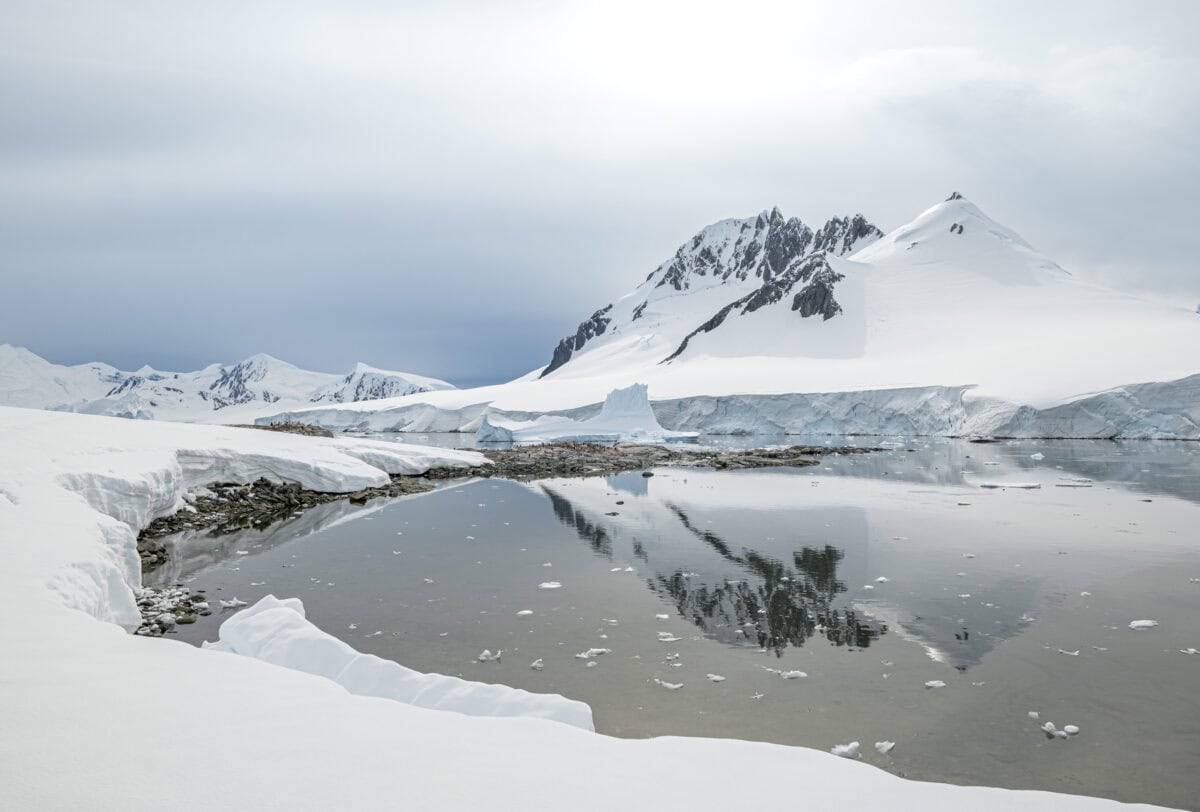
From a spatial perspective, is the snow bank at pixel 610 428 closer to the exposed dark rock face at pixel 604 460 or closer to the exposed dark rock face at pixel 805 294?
the exposed dark rock face at pixel 604 460

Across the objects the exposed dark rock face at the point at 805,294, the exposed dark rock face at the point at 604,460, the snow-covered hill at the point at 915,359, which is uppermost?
the exposed dark rock face at the point at 805,294

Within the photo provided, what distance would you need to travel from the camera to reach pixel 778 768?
315cm

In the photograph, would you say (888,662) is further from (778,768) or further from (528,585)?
(528,585)

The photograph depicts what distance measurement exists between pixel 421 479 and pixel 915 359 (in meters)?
51.8

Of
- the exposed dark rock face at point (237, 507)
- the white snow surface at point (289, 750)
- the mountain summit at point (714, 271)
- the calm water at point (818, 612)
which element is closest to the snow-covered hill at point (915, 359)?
the mountain summit at point (714, 271)

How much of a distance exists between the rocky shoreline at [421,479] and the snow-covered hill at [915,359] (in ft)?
53.6

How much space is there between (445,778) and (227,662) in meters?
2.40

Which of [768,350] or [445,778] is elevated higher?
[768,350]

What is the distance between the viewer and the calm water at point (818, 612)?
16.0ft

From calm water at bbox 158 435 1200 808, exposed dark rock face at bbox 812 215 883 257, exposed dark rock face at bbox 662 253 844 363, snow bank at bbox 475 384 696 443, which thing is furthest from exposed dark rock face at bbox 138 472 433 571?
exposed dark rock face at bbox 812 215 883 257

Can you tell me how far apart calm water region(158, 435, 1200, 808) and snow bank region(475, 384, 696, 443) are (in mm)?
28026

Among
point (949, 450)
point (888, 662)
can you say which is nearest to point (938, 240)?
point (949, 450)

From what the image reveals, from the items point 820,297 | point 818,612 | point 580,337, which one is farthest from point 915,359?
point 580,337

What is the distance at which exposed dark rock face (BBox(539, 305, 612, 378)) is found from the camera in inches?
5684
